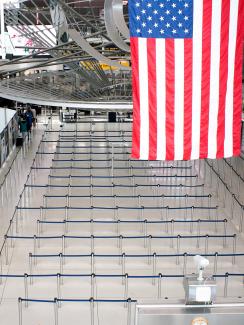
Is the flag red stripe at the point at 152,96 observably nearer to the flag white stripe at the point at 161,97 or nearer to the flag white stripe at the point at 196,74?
the flag white stripe at the point at 161,97

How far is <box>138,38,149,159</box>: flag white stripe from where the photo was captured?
6.79 metres

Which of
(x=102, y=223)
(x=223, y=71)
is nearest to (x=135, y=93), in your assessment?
(x=223, y=71)

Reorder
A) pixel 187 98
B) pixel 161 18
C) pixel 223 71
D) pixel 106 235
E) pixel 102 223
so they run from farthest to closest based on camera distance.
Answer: pixel 102 223 < pixel 106 235 < pixel 187 98 < pixel 223 71 < pixel 161 18

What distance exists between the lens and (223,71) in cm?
696

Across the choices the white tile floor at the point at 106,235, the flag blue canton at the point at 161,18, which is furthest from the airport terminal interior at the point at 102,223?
the flag blue canton at the point at 161,18

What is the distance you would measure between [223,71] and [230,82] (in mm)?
166

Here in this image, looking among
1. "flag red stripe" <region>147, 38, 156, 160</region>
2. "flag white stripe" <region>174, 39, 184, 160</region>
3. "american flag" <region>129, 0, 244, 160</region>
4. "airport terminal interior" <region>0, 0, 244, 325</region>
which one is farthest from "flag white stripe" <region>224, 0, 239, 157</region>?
"airport terminal interior" <region>0, 0, 244, 325</region>

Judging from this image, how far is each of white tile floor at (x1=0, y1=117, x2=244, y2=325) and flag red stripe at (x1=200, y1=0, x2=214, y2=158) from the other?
2244mm

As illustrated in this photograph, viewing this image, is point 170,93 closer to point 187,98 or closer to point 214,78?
point 187,98

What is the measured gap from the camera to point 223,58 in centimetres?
695

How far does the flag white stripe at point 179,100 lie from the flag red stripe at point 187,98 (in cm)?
4

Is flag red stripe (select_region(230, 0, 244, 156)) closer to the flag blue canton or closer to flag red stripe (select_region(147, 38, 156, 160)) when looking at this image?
the flag blue canton

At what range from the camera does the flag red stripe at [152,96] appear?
6.80 m

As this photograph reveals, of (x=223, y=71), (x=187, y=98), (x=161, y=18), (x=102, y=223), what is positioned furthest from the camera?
(x=102, y=223)
